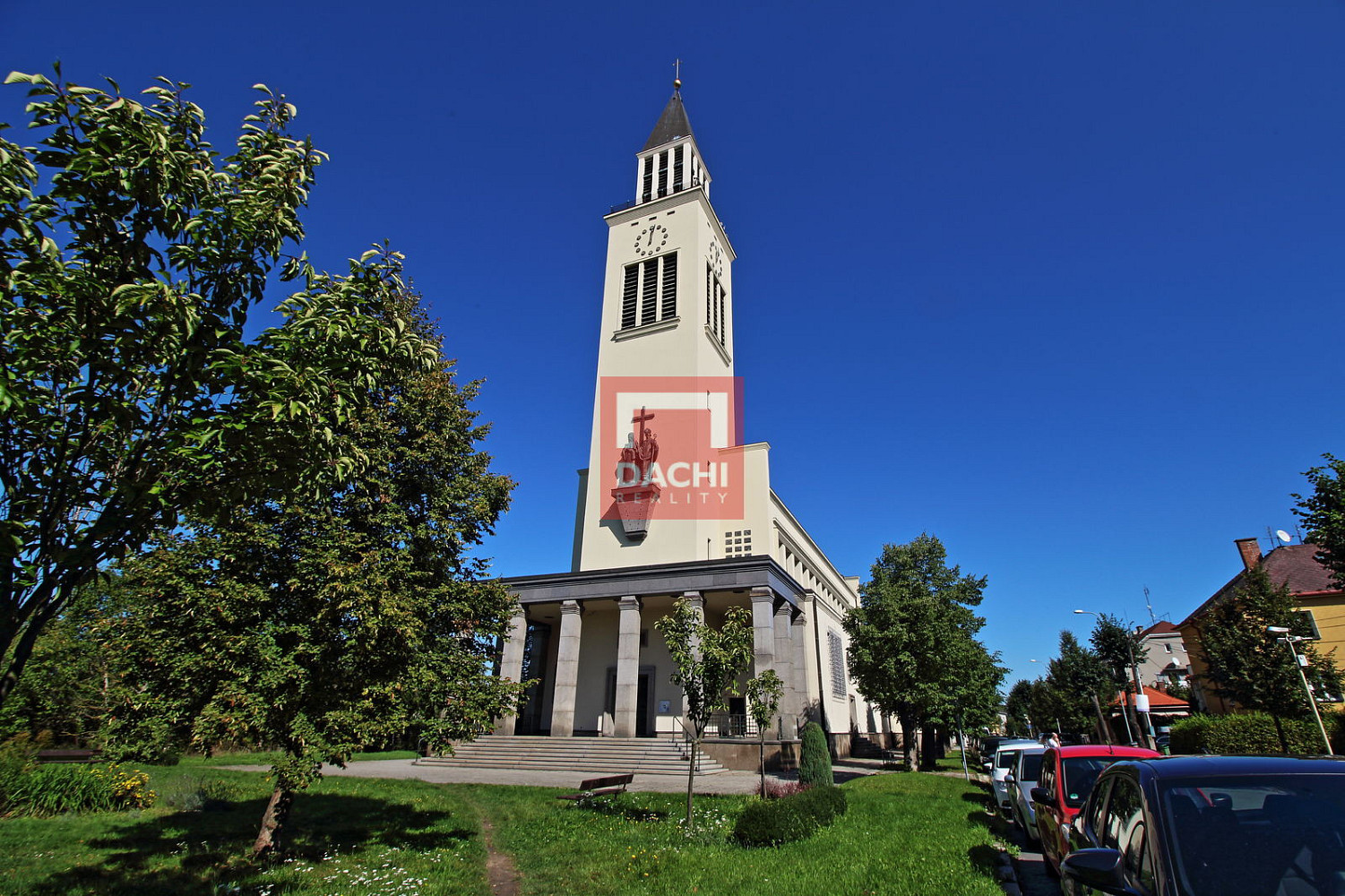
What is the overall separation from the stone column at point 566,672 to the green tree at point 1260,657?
90.4ft

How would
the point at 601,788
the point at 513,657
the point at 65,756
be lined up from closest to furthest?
the point at 601,788 < the point at 65,756 < the point at 513,657

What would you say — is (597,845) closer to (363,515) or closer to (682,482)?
(363,515)

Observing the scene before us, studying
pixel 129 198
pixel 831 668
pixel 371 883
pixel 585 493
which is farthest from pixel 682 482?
pixel 129 198

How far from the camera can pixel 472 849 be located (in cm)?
1081

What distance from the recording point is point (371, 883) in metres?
8.41

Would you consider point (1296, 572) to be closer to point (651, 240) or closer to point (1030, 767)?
point (1030, 767)

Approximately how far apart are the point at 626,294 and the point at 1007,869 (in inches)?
1407

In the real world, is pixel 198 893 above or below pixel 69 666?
below

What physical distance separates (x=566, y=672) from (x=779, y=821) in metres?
20.0

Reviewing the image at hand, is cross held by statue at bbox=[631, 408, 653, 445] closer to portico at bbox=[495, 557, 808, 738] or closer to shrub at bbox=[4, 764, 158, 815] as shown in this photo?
portico at bbox=[495, 557, 808, 738]

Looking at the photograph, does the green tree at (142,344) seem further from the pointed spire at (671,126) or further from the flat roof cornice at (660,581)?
the pointed spire at (671,126)

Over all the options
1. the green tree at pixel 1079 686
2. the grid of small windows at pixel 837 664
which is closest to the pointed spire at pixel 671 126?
the grid of small windows at pixel 837 664

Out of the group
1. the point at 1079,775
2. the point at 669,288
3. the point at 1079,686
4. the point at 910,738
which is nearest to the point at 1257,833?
the point at 1079,775

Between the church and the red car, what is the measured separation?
16.6 meters
